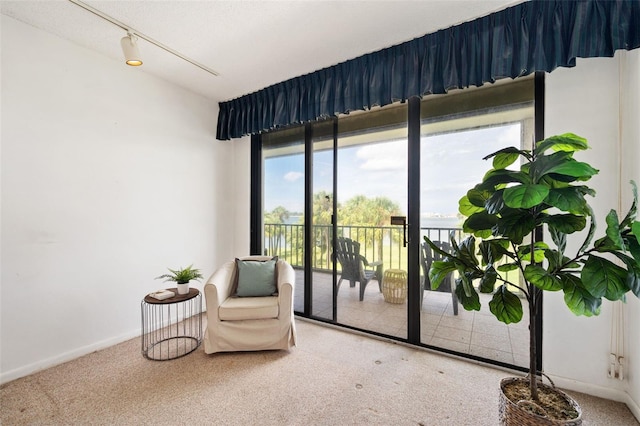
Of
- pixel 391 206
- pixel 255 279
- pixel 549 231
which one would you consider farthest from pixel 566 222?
pixel 255 279

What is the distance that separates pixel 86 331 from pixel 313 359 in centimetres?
201

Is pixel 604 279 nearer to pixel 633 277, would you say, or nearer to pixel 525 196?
pixel 633 277

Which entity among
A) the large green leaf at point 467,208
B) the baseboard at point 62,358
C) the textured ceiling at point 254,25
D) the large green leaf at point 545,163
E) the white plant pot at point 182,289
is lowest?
the baseboard at point 62,358

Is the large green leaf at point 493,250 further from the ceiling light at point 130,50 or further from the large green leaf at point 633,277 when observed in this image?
the ceiling light at point 130,50

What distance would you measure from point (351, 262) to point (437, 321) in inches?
38.9

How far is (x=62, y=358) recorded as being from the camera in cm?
225

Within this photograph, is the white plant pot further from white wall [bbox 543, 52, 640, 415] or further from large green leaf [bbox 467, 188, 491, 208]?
white wall [bbox 543, 52, 640, 415]

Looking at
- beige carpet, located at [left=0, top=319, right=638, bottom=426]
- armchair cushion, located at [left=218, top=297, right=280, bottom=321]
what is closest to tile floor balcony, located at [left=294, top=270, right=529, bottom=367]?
beige carpet, located at [left=0, top=319, right=638, bottom=426]

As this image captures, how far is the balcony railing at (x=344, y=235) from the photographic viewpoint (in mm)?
2689

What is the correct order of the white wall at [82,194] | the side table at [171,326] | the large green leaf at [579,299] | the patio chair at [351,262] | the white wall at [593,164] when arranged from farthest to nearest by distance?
the patio chair at [351,262] → the side table at [171,326] → the white wall at [82,194] → the white wall at [593,164] → the large green leaf at [579,299]

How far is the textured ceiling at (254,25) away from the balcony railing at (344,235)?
1.66 m

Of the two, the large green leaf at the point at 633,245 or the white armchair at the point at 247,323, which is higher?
the large green leaf at the point at 633,245

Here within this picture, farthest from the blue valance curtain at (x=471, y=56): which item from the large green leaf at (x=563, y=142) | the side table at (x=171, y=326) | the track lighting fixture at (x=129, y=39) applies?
the side table at (x=171, y=326)

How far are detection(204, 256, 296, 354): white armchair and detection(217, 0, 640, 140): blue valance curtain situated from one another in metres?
1.83
